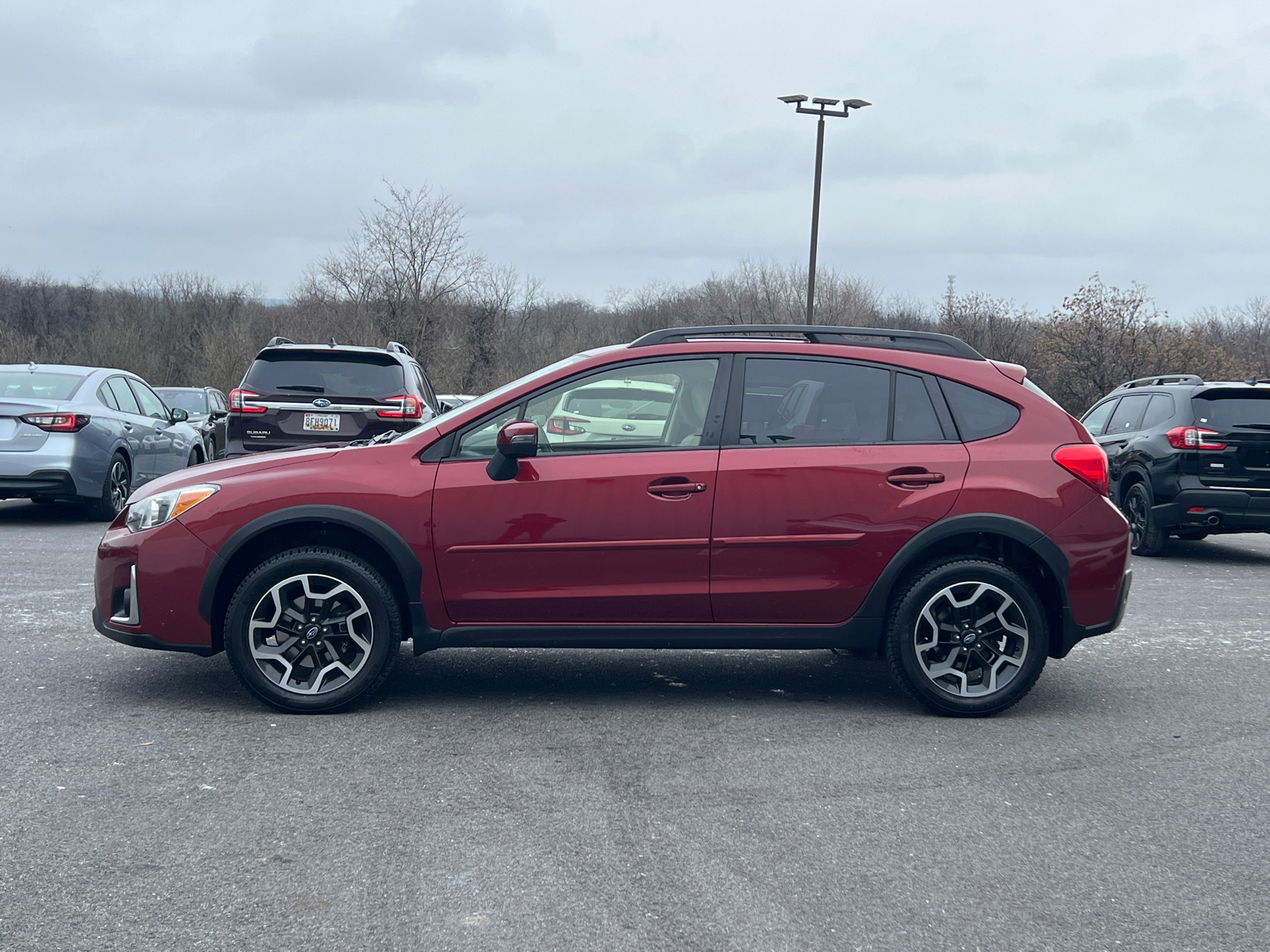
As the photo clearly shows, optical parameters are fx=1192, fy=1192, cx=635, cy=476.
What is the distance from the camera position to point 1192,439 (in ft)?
37.5

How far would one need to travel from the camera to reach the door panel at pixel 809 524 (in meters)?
5.34

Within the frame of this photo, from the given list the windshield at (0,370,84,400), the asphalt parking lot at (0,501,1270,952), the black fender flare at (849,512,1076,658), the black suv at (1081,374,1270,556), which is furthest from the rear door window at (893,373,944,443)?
the windshield at (0,370,84,400)

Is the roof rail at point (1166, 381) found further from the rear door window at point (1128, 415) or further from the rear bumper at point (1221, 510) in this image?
the rear bumper at point (1221, 510)

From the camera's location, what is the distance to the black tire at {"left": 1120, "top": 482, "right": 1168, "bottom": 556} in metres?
11.9

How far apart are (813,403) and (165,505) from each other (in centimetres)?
298

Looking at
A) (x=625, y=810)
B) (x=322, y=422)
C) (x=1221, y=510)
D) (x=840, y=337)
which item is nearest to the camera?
(x=625, y=810)

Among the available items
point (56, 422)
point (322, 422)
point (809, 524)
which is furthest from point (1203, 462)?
point (56, 422)

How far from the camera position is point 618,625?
211 inches

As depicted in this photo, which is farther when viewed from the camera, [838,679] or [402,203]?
[402,203]

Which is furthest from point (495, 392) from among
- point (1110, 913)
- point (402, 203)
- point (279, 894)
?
point (402, 203)

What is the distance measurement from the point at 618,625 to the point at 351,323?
3904 cm

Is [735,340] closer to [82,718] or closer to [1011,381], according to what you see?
[1011,381]

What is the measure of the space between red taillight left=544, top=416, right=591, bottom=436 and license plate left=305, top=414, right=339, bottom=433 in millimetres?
6751

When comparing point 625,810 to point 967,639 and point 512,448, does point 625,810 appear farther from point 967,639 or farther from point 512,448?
point 967,639
